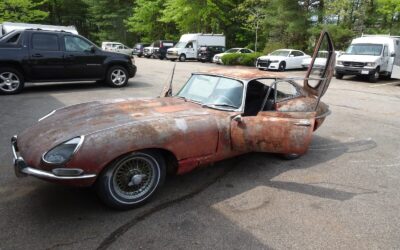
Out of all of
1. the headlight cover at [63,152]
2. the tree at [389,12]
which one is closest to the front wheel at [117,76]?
the headlight cover at [63,152]

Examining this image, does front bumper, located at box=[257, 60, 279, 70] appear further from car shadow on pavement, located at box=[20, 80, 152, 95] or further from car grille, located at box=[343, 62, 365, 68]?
car shadow on pavement, located at box=[20, 80, 152, 95]

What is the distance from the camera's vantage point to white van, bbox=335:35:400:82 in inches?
645

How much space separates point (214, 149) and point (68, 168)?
1.71m

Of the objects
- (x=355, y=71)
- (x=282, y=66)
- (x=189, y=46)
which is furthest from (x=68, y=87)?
(x=189, y=46)

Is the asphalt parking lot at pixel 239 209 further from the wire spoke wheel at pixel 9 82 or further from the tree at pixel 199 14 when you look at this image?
the tree at pixel 199 14

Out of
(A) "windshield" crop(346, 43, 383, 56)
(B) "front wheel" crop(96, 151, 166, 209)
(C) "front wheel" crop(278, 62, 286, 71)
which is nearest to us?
(B) "front wheel" crop(96, 151, 166, 209)

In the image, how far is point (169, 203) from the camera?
3.76m

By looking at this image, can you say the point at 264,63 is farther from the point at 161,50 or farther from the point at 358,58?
the point at 161,50

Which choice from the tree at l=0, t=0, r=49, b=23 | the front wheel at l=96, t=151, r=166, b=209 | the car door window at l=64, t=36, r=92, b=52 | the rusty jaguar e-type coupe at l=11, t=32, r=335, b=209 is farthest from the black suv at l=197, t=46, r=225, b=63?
the front wheel at l=96, t=151, r=166, b=209

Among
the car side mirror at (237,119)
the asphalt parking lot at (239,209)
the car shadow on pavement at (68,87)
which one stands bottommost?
the asphalt parking lot at (239,209)

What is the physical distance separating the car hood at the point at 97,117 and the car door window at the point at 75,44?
6757 millimetres

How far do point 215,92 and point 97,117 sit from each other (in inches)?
67.6

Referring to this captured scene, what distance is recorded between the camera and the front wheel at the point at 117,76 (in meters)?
11.7

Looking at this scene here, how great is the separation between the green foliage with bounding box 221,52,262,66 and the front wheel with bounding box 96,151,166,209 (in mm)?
22488
